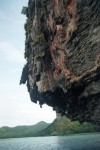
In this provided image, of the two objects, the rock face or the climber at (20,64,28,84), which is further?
the climber at (20,64,28,84)

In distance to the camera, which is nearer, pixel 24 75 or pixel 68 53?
pixel 68 53

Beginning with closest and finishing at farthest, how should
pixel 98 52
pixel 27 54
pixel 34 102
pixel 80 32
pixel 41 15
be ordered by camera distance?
pixel 98 52 < pixel 80 32 < pixel 41 15 < pixel 27 54 < pixel 34 102

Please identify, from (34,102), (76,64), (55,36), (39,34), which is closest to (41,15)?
(39,34)

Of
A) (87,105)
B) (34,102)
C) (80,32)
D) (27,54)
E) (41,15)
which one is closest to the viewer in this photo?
(80,32)

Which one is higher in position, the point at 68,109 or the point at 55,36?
the point at 55,36

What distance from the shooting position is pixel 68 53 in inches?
1923

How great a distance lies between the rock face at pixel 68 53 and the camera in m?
44.4

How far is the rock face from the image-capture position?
4444cm

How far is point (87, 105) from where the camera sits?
51594 mm

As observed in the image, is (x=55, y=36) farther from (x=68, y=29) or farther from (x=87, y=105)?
(x=87, y=105)

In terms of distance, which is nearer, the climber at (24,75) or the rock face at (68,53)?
the rock face at (68,53)

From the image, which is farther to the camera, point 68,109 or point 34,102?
point 34,102

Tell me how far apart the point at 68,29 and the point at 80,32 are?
321 cm

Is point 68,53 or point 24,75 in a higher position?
point 24,75
